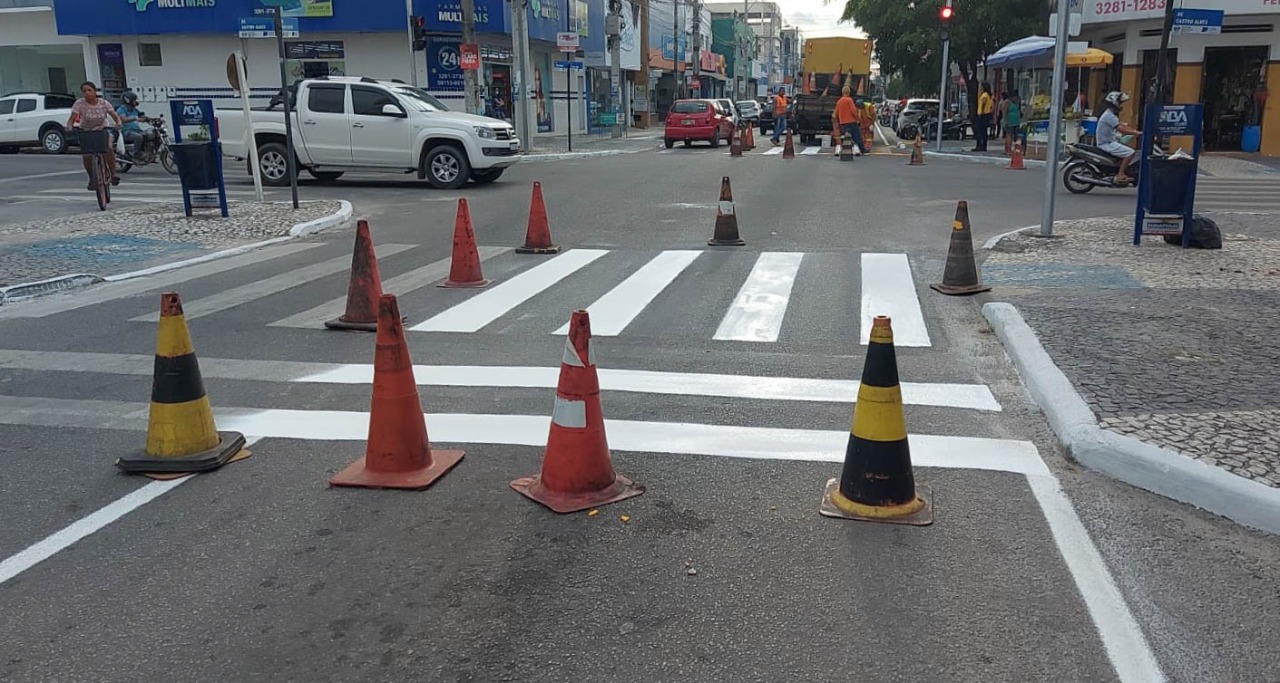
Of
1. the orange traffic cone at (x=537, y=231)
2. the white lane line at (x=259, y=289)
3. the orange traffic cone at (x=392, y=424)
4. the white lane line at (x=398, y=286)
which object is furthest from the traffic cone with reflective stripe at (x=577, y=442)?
the orange traffic cone at (x=537, y=231)

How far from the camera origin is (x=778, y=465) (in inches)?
194

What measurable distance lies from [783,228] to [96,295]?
8.09 m

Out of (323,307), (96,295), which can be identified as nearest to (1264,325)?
(323,307)

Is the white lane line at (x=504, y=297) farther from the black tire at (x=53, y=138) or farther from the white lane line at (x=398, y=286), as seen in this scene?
the black tire at (x=53, y=138)

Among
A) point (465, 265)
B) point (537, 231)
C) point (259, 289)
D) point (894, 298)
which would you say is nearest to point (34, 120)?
point (537, 231)

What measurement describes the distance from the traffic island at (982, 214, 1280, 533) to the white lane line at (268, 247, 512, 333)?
529 cm

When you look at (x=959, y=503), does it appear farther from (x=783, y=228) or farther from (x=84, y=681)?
(x=783, y=228)

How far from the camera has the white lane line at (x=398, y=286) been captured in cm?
820

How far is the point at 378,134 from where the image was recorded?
18547 millimetres

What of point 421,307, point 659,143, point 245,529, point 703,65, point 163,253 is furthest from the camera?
point 703,65

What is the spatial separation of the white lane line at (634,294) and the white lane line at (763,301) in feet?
2.51

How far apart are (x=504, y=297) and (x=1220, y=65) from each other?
981 inches

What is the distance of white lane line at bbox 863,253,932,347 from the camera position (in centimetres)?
762

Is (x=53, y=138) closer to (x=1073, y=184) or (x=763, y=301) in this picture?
(x=1073, y=184)
